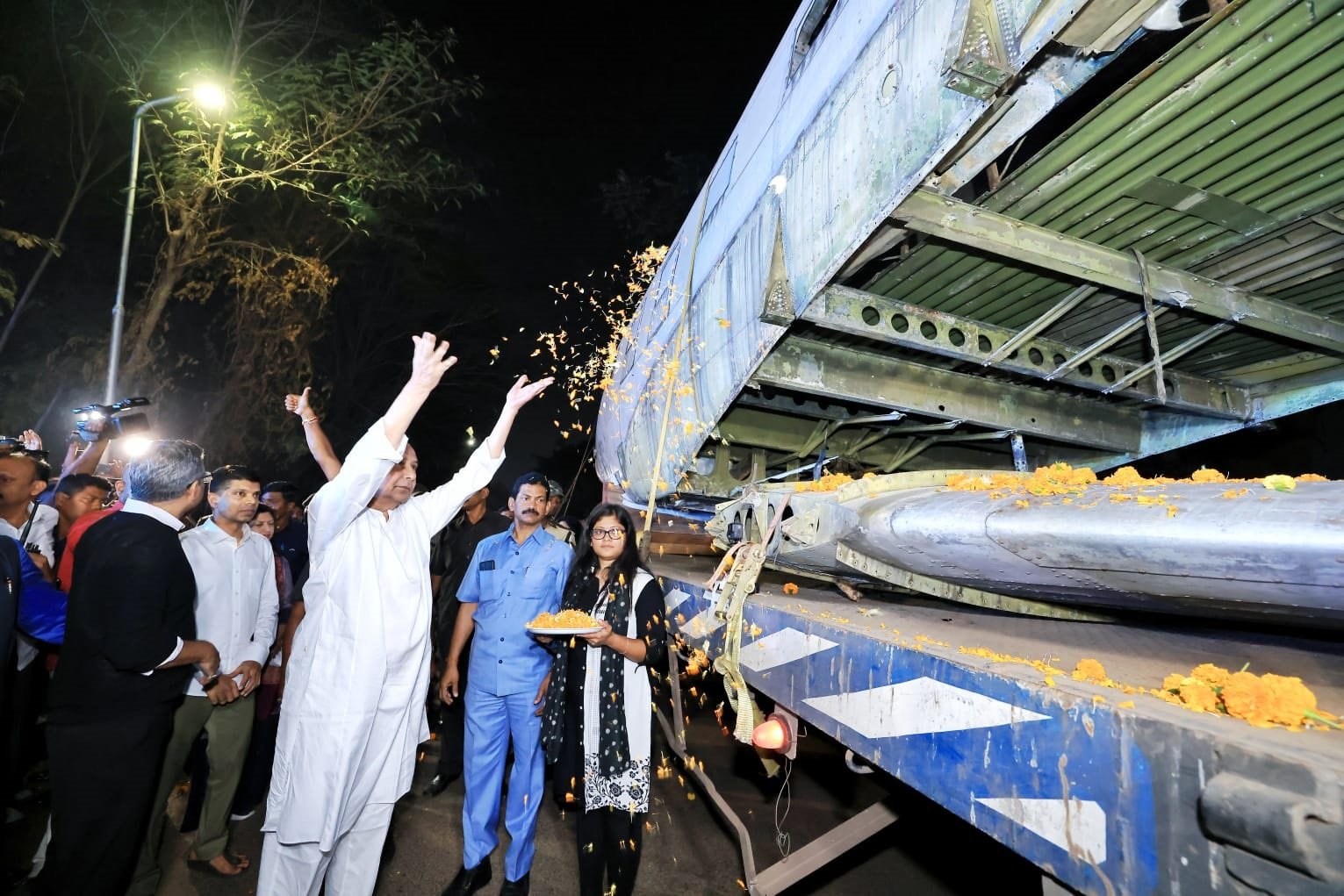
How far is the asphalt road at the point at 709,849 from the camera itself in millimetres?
3266

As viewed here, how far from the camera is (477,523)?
15.7ft

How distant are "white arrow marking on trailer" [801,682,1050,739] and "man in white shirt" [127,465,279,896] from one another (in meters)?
3.24

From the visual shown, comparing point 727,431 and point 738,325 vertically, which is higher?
point 738,325

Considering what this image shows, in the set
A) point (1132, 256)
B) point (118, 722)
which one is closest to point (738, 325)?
point (1132, 256)

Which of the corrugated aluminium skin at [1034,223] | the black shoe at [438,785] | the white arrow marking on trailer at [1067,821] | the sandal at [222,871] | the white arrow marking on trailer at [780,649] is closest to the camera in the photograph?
the white arrow marking on trailer at [1067,821]

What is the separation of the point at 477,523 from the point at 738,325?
261cm

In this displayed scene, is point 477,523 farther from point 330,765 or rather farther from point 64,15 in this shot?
point 64,15

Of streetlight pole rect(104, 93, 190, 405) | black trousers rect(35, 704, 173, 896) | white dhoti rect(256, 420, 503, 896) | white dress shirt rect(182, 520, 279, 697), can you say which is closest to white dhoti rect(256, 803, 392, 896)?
white dhoti rect(256, 420, 503, 896)

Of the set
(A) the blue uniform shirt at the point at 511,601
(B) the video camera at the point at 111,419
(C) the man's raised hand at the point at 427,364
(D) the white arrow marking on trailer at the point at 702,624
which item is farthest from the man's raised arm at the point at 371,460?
(B) the video camera at the point at 111,419

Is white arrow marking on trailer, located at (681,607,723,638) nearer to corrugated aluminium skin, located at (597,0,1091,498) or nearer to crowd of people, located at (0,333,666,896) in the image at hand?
crowd of people, located at (0,333,666,896)

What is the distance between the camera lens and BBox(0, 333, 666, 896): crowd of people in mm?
2436

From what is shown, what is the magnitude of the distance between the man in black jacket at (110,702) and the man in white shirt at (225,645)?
59 cm

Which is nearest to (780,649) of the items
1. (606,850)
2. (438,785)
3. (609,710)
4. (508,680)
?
(609,710)

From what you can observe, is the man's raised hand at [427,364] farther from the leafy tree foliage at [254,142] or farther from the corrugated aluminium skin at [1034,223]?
the leafy tree foliage at [254,142]
